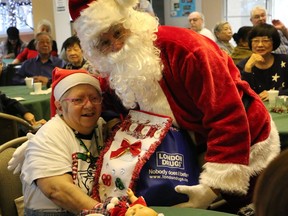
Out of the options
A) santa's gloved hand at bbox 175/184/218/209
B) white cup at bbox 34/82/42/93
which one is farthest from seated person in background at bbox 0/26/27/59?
santa's gloved hand at bbox 175/184/218/209

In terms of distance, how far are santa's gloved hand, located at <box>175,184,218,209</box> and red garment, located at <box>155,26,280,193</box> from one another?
0.03m

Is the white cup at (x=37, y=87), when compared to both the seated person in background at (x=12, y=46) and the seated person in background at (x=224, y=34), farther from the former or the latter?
the seated person in background at (x=12, y=46)

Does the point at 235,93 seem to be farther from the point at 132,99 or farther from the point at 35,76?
the point at 35,76

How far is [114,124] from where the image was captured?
5.98 ft

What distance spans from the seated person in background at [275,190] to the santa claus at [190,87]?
86cm

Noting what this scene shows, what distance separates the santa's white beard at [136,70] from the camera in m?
1.64

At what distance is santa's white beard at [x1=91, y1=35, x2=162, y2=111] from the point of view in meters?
1.64

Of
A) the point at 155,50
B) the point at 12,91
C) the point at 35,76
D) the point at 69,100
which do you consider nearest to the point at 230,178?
the point at 155,50

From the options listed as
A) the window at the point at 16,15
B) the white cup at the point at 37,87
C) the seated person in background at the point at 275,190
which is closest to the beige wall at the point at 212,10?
the window at the point at 16,15

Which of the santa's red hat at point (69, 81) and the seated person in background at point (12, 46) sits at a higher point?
the santa's red hat at point (69, 81)

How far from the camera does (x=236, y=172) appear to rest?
1519mm

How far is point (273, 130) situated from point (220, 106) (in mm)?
311

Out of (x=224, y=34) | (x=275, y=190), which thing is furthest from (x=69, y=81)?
(x=224, y=34)

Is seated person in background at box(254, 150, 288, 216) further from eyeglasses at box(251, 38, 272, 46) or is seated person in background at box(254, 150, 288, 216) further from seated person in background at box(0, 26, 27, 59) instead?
seated person in background at box(0, 26, 27, 59)
